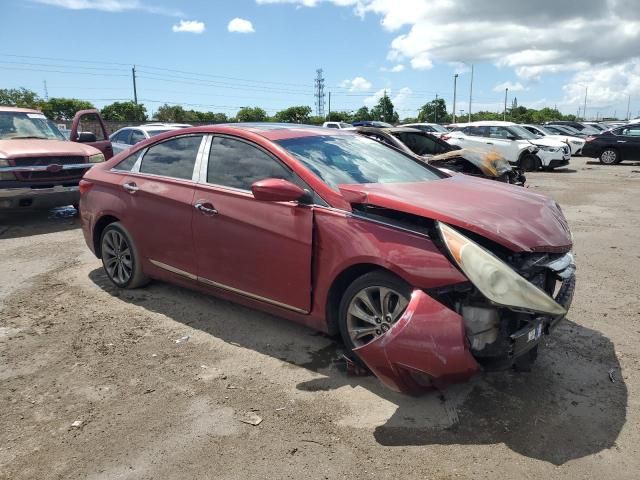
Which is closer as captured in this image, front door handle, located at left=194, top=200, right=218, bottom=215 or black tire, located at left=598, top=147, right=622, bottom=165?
front door handle, located at left=194, top=200, right=218, bottom=215

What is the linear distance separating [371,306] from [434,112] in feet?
225

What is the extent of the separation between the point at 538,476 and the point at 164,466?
1.81 metres

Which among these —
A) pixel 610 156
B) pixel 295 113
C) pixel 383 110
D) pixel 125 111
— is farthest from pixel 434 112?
pixel 610 156

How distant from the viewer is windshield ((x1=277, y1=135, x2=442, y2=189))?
367cm

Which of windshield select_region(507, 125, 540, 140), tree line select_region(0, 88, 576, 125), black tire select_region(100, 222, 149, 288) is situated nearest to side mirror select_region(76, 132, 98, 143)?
black tire select_region(100, 222, 149, 288)

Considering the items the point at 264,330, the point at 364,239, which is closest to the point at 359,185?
the point at 364,239

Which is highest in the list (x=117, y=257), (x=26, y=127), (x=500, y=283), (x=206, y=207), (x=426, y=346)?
(x=26, y=127)

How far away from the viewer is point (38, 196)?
26.3ft

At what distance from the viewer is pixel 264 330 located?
13.6 ft

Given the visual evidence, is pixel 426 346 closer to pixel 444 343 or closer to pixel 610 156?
pixel 444 343

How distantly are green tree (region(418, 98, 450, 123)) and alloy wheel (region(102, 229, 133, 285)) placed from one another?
216 feet

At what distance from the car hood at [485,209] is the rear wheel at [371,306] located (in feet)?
1.43

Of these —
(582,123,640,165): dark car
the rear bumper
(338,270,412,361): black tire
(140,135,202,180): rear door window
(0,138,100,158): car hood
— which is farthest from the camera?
(582,123,640,165): dark car

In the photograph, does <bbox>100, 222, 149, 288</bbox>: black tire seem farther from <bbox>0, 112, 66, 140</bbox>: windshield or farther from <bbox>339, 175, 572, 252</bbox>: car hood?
<bbox>0, 112, 66, 140</bbox>: windshield
